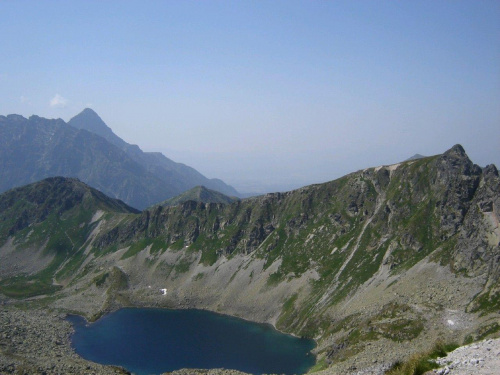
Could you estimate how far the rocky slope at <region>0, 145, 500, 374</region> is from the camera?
101750mm

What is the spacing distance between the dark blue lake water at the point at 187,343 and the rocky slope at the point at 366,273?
720cm

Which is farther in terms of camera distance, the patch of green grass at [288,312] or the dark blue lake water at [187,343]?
the patch of green grass at [288,312]

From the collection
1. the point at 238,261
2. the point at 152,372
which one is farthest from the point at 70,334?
the point at 238,261

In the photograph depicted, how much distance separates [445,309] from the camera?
103750 mm

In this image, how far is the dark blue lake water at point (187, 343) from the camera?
116 m

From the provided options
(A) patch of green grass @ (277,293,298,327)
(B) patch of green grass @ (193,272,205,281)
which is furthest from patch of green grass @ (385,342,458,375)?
(B) patch of green grass @ (193,272,205,281)

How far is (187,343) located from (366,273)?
213 feet

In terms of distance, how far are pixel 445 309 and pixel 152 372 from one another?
7873 cm

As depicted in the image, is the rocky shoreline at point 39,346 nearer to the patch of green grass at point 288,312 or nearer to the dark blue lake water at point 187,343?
the dark blue lake water at point 187,343

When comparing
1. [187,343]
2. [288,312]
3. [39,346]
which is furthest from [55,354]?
[288,312]

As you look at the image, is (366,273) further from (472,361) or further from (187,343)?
(472,361)

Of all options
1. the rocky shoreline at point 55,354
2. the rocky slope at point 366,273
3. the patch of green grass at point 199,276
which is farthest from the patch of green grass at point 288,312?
the rocky shoreline at point 55,354

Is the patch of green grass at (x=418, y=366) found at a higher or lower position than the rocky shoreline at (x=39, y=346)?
higher

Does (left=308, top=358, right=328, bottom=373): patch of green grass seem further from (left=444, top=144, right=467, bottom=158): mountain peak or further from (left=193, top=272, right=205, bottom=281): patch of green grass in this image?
(left=444, top=144, right=467, bottom=158): mountain peak
